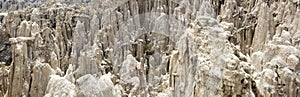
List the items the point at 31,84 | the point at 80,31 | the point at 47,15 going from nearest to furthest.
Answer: the point at 31,84, the point at 80,31, the point at 47,15

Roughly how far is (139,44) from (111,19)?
4.63m

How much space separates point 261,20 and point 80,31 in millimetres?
16875

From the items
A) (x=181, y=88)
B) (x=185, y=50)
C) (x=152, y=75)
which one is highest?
(x=185, y=50)

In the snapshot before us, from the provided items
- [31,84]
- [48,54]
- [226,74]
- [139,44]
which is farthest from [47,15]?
[226,74]

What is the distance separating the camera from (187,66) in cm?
1184

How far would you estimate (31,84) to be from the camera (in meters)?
19.7

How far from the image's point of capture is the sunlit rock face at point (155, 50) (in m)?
9.91

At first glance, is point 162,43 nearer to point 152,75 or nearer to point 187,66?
point 152,75

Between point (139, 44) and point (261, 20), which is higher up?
point (261, 20)

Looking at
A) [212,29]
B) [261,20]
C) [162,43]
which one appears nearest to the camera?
[212,29]

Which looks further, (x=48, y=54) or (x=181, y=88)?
(x=48, y=54)

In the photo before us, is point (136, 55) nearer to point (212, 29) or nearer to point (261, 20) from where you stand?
point (261, 20)

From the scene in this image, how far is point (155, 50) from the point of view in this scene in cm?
3222

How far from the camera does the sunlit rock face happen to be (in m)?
9.91
